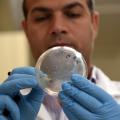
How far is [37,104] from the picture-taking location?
110 centimetres

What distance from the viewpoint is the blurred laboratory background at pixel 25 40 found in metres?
2.17

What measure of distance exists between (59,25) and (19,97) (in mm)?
387

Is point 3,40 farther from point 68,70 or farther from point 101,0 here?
point 68,70

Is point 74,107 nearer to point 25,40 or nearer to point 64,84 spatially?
point 64,84

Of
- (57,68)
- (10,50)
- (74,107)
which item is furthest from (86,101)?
(10,50)

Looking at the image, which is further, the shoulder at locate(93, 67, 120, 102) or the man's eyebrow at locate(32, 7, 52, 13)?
the shoulder at locate(93, 67, 120, 102)

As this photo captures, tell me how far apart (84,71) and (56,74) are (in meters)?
0.09

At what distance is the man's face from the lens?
134 cm

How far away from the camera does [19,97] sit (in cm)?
110

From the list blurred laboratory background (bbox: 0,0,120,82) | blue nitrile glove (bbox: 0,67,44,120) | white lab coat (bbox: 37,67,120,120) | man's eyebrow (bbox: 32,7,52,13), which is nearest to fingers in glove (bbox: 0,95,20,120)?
blue nitrile glove (bbox: 0,67,44,120)

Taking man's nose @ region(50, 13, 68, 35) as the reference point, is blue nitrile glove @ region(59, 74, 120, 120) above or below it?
below

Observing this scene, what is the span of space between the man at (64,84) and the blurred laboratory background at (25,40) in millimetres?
693

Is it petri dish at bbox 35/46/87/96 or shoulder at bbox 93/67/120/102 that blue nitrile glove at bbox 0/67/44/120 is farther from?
shoulder at bbox 93/67/120/102

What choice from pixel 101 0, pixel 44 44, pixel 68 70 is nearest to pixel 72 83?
pixel 68 70
